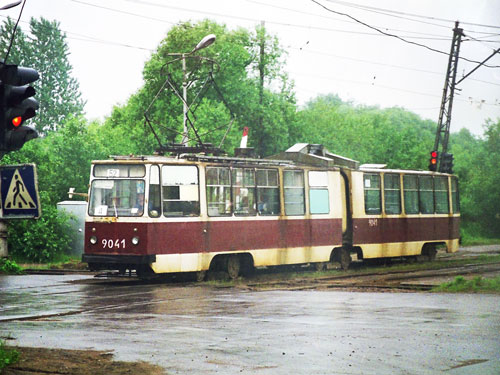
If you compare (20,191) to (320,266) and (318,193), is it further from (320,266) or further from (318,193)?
(320,266)

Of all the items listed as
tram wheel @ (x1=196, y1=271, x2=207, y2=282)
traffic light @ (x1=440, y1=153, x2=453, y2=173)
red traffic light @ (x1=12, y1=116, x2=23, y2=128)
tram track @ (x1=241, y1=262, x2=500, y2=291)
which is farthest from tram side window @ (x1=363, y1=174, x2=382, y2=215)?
red traffic light @ (x1=12, y1=116, x2=23, y2=128)

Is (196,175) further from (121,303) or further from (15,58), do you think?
(15,58)

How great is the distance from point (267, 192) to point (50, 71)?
86.1m

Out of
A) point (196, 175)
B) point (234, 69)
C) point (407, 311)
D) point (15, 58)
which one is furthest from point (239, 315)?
point (15, 58)

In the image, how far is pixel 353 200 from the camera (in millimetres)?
30375

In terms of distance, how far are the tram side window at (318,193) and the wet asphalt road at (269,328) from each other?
802 centimetres

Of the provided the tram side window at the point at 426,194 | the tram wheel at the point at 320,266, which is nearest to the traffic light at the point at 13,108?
the tram wheel at the point at 320,266

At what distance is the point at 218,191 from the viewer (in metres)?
24.8

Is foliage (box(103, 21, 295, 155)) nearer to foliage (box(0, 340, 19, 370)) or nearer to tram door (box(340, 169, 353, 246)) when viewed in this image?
tram door (box(340, 169, 353, 246))

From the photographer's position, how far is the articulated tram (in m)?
23.2

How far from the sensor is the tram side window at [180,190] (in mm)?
23406

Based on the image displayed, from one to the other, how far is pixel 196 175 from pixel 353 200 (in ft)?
25.6

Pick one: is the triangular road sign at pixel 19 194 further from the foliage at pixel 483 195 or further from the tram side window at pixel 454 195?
the foliage at pixel 483 195

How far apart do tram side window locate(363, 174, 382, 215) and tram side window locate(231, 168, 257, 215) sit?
600 cm
